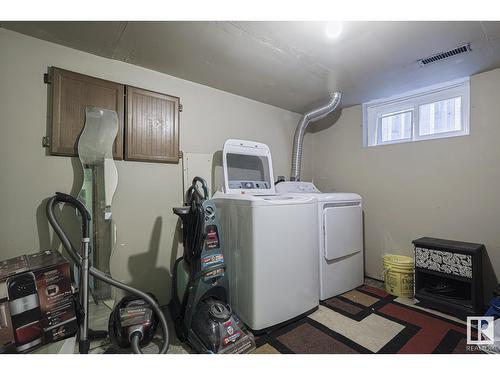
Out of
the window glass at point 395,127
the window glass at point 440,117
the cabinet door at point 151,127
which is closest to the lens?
the cabinet door at point 151,127

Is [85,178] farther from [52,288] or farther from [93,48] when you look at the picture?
[93,48]

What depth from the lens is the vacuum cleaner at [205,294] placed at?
1399mm

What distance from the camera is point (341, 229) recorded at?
7.07ft

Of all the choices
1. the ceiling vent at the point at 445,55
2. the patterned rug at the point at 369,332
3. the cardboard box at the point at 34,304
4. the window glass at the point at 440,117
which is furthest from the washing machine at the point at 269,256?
the window glass at the point at 440,117

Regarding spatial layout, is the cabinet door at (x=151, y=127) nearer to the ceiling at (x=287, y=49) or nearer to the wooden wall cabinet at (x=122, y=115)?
the wooden wall cabinet at (x=122, y=115)

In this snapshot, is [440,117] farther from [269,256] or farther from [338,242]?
[269,256]

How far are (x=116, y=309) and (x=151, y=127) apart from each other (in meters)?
1.41

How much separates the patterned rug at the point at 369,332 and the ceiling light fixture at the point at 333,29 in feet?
6.77

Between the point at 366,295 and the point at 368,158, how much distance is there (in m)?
1.53

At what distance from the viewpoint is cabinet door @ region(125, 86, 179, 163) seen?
71.4 inches

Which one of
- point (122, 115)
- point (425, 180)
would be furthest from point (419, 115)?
point (122, 115)

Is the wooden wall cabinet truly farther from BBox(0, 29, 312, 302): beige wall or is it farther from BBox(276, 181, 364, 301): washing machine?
BBox(276, 181, 364, 301): washing machine

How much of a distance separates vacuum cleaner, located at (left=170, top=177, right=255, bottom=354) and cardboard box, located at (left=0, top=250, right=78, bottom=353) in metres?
0.64

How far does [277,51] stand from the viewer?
1.67 metres
